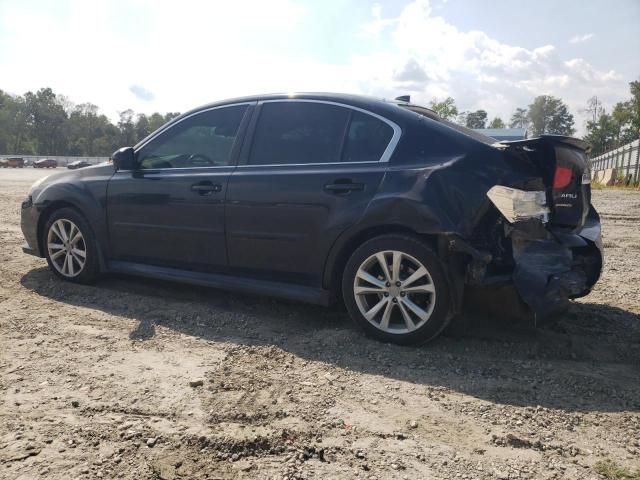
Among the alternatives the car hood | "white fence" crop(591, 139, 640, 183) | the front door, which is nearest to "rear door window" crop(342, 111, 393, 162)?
the front door

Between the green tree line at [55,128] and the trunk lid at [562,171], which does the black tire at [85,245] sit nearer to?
the trunk lid at [562,171]

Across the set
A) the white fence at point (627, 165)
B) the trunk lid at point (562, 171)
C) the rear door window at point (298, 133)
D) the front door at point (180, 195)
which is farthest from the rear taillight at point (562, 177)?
the white fence at point (627, 165)

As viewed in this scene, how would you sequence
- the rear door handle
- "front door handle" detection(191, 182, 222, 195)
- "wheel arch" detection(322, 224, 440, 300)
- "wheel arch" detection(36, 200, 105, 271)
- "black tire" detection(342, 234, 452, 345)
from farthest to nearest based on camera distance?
"wheel arch" detection(36, 200, 105, 271), "front door handle" detection(191, 182, 222, 195), the rear door handle, "wheel arch" detection(322, 224, 440, 300), "black tire" detection(342, 234, 452, 345)

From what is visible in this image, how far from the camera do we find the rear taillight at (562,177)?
11.7 feet

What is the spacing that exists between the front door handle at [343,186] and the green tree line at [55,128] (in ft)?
338

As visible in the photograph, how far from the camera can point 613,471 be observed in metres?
2.25

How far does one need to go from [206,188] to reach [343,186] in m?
1.26

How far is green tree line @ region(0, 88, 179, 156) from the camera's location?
3959 inches

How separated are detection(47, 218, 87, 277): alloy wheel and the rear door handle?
2.68 m

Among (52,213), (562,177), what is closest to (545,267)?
(562,177)

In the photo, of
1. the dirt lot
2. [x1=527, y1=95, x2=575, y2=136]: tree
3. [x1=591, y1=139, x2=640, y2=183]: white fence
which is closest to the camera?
the dirt lot

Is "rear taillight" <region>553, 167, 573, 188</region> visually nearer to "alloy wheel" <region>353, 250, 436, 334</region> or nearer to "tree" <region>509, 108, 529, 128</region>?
"alloy wheel" <region>353, 250, 436, 334</region>

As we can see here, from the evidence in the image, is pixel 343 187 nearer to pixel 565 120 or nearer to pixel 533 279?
pixel 533 279

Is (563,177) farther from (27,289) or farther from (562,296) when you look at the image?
(27,289)
